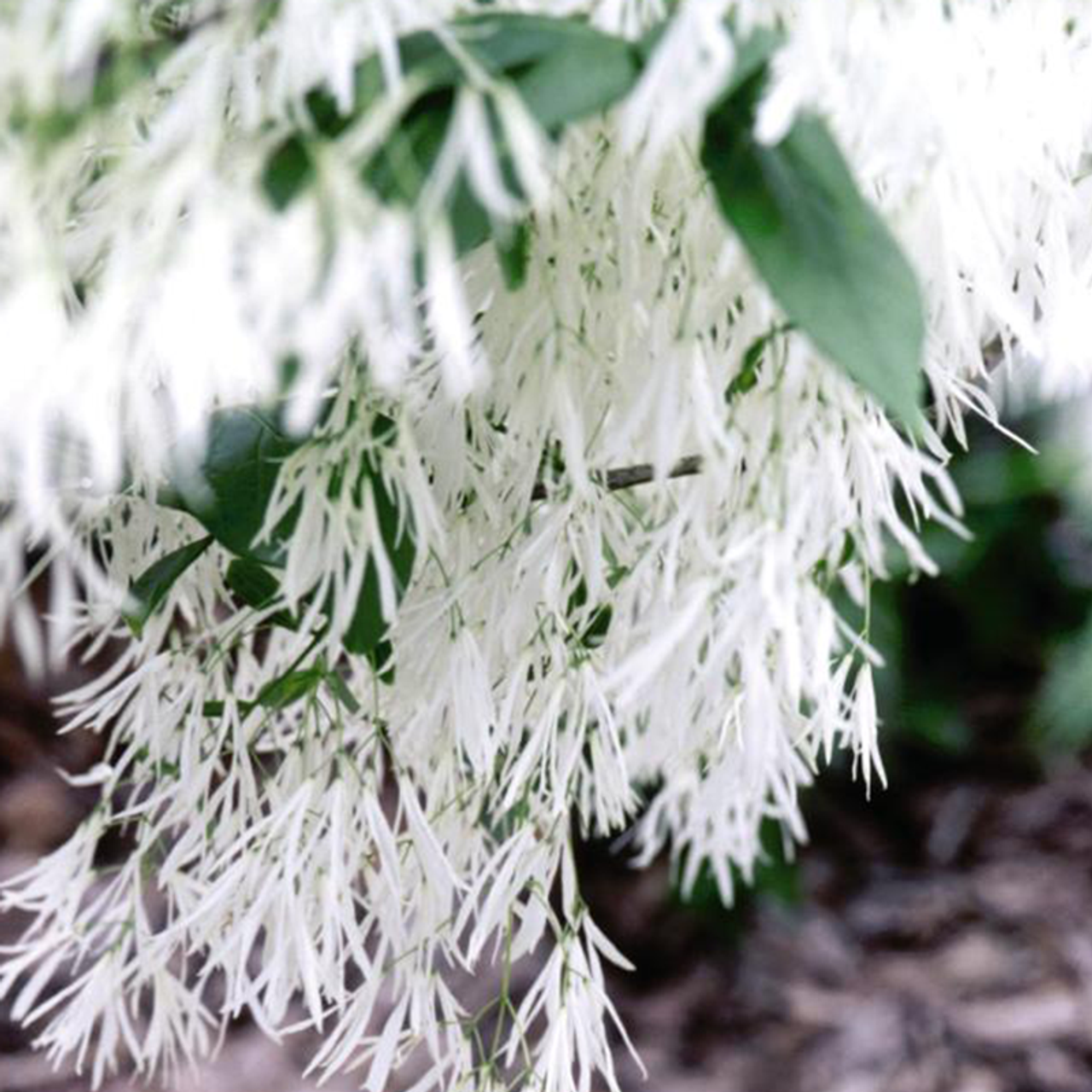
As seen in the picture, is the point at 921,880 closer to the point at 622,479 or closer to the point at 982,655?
the point at 982,655

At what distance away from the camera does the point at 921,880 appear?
147 cm

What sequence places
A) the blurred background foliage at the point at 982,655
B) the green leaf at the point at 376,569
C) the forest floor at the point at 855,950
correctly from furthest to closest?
the blurred background foliage at the point at 982,655 < the forest floor at the point at 855,950 < the green leaf at the point at 376,569

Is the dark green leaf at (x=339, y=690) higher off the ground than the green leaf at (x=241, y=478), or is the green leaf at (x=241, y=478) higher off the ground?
the green leaf at (x=241, y=478)

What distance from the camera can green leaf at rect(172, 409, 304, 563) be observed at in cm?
45

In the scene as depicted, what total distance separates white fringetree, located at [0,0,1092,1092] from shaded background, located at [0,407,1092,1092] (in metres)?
0.70

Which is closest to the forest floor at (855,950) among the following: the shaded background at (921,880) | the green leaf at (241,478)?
the shaded background at (921,880)

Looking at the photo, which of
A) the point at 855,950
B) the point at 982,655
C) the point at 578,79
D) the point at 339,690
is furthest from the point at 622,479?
the point at 982,655

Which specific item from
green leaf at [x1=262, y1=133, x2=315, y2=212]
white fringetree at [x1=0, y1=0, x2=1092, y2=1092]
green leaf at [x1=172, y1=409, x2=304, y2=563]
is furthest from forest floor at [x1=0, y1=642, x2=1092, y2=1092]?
green leaf at [x1=262, y1=133, x2=315, y2=212]

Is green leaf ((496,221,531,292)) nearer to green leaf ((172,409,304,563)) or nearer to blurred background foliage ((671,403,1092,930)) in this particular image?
green leaf ((172,409,304,563))

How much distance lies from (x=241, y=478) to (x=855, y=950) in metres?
1.08

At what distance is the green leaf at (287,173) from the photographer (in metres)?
0.30

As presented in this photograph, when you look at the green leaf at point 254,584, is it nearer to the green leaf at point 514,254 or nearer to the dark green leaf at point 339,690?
the dark green leaf at point 339,690

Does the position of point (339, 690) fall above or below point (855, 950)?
above

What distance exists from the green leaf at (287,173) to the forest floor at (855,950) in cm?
99
